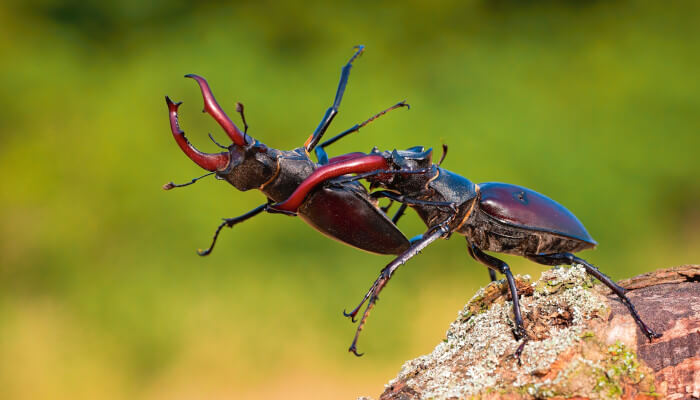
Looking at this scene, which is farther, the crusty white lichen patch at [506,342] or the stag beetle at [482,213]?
the stag beetle at [482,213]

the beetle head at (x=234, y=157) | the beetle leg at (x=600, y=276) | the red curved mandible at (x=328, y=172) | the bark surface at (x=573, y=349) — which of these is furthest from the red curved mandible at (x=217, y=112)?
the beetle leg at (x=600, y=276)

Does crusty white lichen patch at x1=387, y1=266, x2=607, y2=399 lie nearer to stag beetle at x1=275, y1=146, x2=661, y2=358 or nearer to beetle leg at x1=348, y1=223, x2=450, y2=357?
stag beetle at x1=275, y1=146, x2=661, y2=358

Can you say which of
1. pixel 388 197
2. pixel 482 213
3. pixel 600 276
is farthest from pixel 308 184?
pixel 600 276

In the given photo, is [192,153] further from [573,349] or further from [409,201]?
[573,349]

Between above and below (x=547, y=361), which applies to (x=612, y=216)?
above

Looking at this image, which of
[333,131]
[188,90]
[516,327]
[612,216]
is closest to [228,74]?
[188,90]

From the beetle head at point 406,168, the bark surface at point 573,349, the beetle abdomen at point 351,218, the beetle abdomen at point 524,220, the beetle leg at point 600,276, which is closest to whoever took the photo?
the bark surface at point 573,349

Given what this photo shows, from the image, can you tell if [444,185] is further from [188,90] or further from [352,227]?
[188,90]

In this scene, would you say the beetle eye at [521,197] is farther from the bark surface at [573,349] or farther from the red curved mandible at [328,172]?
the red curved mandible at [328,172]
